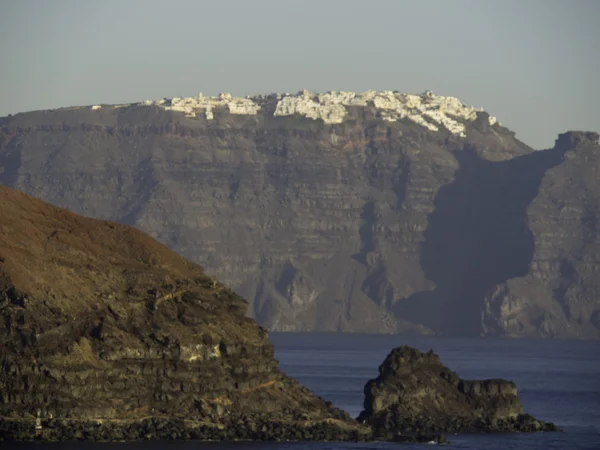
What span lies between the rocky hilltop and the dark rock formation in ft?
22.7

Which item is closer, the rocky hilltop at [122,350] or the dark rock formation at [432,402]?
the rocky hilltop at [122,350]

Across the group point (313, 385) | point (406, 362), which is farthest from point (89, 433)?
point (313, 385)

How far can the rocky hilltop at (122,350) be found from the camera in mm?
107500

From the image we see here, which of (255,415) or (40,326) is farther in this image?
(255,415)

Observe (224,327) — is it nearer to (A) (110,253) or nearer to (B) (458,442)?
(A) (110,253)

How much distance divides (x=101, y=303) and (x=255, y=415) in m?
12.2

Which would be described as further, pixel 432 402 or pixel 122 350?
pixel 432 402

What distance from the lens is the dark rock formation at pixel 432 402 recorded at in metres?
129

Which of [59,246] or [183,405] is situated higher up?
[59,246]

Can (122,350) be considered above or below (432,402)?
above

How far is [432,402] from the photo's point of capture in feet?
434

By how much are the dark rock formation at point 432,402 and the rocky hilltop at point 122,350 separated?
692 cm

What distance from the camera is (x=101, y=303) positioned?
11388 cm

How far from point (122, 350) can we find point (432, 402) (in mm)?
29803
